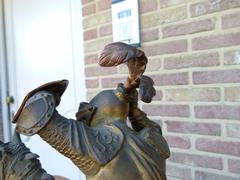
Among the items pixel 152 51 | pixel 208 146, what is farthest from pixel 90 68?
pixel 208 146

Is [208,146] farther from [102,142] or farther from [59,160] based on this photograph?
[59,160]

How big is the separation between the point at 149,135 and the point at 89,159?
147mm

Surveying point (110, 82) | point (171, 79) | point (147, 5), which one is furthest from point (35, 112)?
point (110, 82)

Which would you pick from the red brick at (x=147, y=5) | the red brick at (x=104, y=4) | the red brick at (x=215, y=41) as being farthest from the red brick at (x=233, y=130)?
the red brick at (x=104, y=4)

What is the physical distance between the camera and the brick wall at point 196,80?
1.50 metres

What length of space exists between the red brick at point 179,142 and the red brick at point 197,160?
37 millimetres

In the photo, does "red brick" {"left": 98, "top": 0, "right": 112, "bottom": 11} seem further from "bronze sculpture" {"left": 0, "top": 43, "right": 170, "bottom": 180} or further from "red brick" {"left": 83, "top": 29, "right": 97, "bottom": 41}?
"bronze sculpture" {"left": 0, "top": 43, "right": 170, "bottom": 180}

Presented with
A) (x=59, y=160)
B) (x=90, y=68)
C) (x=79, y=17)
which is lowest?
(x=59, y=160)

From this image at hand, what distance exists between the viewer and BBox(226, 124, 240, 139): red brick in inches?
58.5

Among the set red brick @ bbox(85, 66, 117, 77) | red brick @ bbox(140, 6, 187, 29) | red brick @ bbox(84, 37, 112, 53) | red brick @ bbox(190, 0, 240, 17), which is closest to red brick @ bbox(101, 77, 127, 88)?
red brick @ bbox(85, 66, 117, 77)

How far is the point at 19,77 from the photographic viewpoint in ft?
9.92

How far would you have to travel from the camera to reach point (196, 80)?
5.28 feet

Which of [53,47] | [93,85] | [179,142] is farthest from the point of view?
[53,47]

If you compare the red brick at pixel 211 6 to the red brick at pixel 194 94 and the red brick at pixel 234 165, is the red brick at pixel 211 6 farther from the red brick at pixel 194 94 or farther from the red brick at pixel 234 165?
the red brick at pixel 234 165
